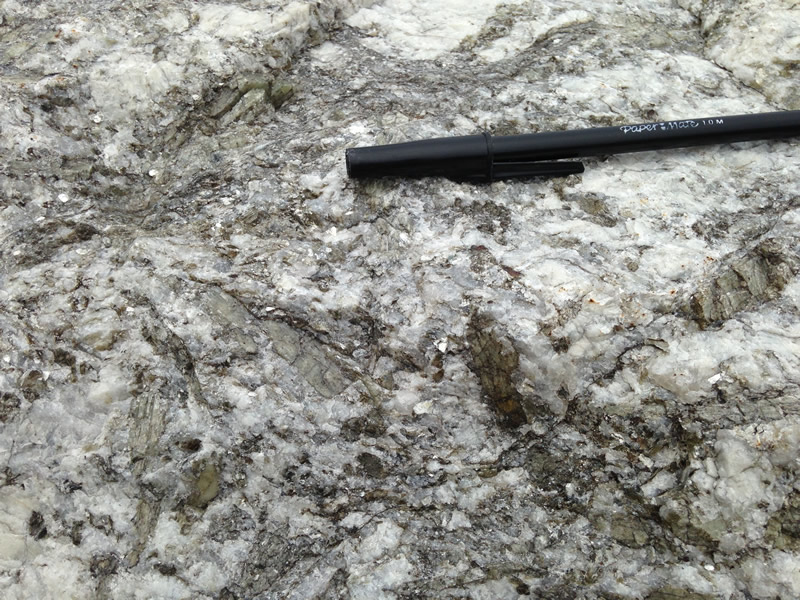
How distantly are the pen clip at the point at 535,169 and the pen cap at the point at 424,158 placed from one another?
6cm

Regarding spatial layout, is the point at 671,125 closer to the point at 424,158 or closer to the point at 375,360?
the point at 424,158

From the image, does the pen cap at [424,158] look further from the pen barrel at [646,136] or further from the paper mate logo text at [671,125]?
the paper mate logo text at [671,125]

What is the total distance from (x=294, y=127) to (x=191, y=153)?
1.47ft

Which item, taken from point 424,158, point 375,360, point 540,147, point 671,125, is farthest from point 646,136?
point 375,360

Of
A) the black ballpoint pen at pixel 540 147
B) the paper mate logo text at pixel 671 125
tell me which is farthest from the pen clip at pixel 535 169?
the paper mate logo text at pixel 671 125

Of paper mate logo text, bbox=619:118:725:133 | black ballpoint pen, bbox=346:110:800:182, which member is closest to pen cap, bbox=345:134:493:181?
black ballpoint pen, bbox=346:110:800:182

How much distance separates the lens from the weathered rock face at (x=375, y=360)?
6.81 ft

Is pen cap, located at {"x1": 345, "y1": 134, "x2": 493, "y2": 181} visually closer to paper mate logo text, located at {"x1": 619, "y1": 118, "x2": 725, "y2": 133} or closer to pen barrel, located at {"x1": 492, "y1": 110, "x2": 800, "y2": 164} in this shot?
pen barrel, located at {"x1": 492, "y1": 110, "x2": 800, "y2": 164}

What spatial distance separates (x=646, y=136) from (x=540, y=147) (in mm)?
437

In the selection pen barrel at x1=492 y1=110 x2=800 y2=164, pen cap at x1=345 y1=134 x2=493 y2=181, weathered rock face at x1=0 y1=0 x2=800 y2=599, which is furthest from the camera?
pen barrel at x1=492 y1=110 x2=800 y2=164

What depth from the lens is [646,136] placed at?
A: 107 inches

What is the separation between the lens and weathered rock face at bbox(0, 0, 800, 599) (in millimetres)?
2076

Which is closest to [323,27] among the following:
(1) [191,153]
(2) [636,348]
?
(1) [191,153]

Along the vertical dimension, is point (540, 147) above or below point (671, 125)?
below
